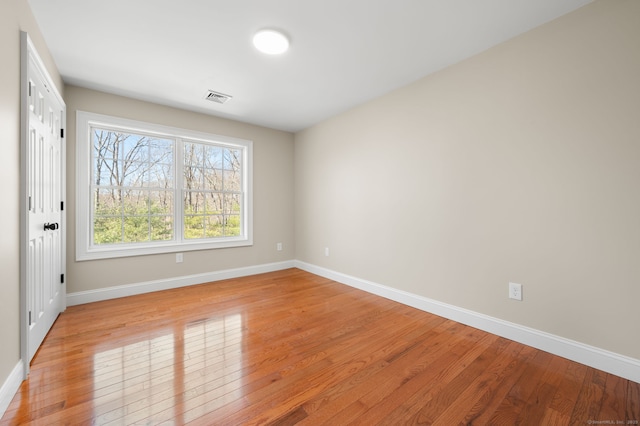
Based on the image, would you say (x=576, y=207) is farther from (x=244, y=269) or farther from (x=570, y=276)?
(x=244, y=269)

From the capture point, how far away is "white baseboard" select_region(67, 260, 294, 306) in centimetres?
304

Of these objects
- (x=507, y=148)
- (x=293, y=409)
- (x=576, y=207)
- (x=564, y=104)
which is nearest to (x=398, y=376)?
(x=293, y=409)

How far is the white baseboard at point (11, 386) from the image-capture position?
55.3 inches

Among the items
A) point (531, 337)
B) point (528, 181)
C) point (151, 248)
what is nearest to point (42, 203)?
point (151, 248)

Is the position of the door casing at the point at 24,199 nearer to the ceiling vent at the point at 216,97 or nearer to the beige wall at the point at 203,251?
the beige wall at the point at 203,251

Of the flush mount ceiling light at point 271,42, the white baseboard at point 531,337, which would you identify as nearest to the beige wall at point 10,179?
the flush mount ceiling light at point 271,42

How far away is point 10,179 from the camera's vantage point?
62.1 inches

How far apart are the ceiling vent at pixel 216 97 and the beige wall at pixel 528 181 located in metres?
1.87

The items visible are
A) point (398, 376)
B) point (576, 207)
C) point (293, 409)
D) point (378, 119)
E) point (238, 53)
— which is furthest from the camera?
point (378, 119)

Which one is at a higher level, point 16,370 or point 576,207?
point 576,207

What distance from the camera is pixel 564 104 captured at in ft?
6.46

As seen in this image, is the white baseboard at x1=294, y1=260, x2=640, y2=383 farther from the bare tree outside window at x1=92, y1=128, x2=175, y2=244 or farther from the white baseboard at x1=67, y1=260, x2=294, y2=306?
the bare tree outside window at x1=92, y1=128, x2=175, y2=244

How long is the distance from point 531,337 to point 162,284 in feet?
13.4

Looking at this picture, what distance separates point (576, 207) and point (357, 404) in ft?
6.70
